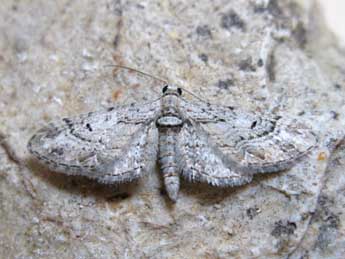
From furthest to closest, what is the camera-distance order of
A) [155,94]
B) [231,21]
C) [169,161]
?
[231,21] → [155,94] → [169,161]

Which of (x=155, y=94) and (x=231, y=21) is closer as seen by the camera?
(x=155, y=94)

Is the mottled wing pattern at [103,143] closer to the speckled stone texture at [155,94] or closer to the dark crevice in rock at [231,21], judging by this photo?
the speckled stone texture at [155,94]

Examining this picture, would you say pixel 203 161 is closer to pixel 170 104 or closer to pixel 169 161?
pixel 169 161

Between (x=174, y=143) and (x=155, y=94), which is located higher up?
(x=155, y=94)

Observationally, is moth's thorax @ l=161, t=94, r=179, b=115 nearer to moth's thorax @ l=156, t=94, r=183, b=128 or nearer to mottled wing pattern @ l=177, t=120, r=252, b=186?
moth's thorax @ l=156, t=94, r=183, b=128

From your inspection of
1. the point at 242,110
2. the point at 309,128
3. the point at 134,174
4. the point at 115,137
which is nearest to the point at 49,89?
the point at 115,137

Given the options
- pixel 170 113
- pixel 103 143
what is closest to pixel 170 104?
pixel 170 113

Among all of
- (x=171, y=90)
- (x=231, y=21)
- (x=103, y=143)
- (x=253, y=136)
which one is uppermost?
(x=231, y=21)

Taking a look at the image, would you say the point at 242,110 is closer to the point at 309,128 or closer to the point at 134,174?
the point at 309,128
